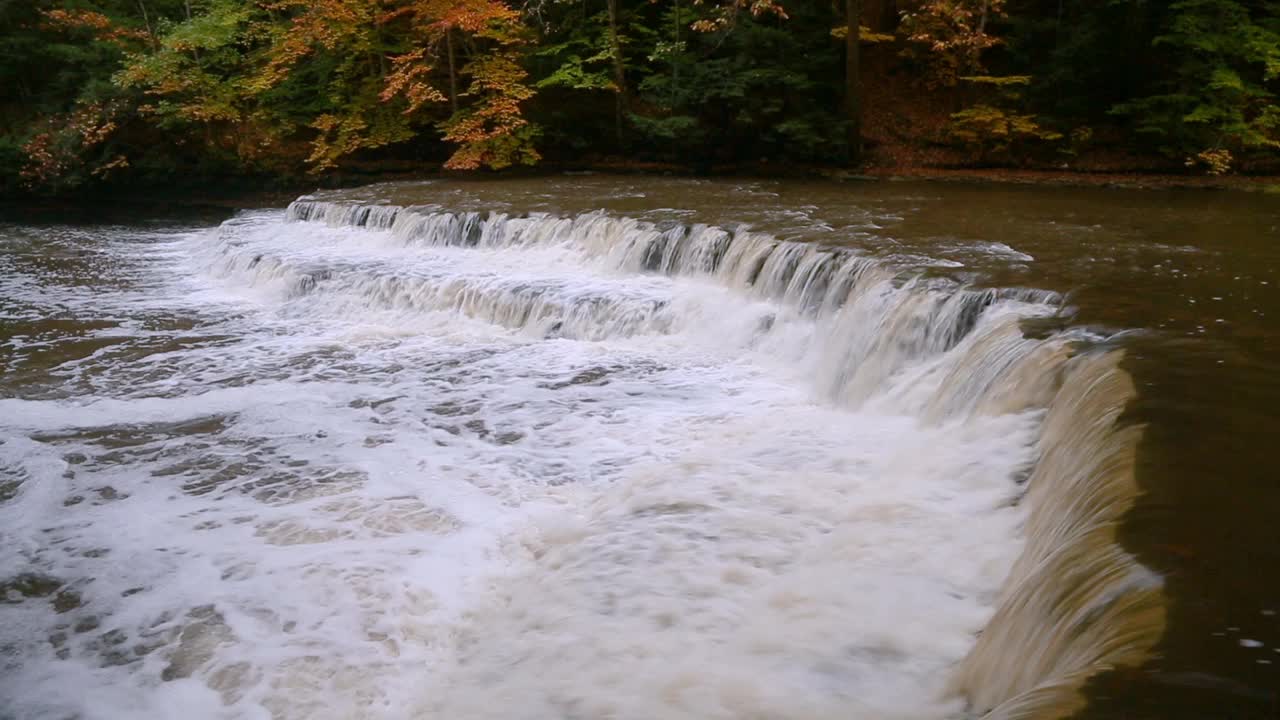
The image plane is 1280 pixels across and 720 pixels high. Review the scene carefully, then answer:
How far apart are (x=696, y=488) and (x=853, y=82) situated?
13.3 metres

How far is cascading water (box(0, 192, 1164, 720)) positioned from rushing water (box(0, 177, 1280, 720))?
0.09 feet

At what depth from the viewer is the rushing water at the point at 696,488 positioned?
11.7 ft

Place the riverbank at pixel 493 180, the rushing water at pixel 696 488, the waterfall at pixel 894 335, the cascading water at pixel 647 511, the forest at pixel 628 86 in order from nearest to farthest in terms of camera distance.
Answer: the waterfall at pixel 894 335, the rushing water at pixel 696 488, the cascading water at pixel 647 511, the riverbank at pixel 493 180, the forest at pixel 628 86

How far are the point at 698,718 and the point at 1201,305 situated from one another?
5.68 metres

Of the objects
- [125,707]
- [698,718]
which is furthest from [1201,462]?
[125,707]

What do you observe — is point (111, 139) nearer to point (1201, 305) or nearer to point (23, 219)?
point (23, 219)

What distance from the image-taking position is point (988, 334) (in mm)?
6688

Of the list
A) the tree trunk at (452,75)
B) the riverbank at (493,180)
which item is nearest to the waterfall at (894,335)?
the tree trunk at (452,75)

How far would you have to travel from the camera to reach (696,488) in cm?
585

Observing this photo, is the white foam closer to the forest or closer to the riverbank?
the riverbank

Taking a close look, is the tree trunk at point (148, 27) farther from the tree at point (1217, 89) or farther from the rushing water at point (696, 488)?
the tree at point (1217, 89)

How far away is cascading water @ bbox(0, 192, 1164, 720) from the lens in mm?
3766

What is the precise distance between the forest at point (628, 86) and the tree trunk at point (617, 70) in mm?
75

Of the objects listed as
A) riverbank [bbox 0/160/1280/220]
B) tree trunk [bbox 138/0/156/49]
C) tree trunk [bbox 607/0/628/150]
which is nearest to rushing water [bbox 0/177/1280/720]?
riverbank [bbox 0/160/1280/220]
